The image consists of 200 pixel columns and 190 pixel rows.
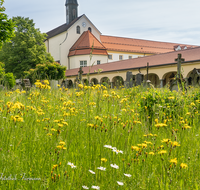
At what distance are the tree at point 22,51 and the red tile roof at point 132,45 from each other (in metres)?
16.2


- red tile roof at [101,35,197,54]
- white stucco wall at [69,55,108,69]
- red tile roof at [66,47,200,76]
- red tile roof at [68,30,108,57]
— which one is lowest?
red tile roof at [66,47,200,76]

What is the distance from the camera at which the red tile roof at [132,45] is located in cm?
4497

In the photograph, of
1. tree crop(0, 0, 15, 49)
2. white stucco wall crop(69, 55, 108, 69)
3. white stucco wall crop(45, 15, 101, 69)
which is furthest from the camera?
white stucco wall crop(45, 15, 101, 69)

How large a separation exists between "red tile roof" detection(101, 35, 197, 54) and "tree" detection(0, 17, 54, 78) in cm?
1618

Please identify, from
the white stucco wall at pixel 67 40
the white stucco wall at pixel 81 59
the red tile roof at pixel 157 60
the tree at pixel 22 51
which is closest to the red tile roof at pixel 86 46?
the white stucco wall at pixel 81 59

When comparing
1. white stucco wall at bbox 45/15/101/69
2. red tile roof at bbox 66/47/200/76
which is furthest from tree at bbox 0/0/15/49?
white stucco wall at bbox 45/15/101/69

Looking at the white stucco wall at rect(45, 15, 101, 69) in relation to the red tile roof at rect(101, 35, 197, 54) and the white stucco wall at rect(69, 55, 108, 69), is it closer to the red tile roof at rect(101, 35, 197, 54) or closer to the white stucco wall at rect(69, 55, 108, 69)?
the white stucco wall at rect(69, 55, 108, 69)

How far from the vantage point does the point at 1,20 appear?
519 inches

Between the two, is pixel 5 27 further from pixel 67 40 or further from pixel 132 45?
pixel 132 45

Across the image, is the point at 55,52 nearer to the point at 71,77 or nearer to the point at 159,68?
the point at 71,77

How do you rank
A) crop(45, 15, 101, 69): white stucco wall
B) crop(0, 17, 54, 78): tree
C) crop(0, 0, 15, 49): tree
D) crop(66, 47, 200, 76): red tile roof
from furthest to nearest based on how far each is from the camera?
crop(45, 15, 101, 69): white stucco wall < crop(0, 17, 54, 78): tree < crop(66, 47, 200, 76): red tile roof < crop(0, 0, 15, 49): tree

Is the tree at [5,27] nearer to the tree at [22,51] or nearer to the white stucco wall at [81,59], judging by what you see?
the tree at [22,51]

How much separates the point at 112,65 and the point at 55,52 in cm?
1870

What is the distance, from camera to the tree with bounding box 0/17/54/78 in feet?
102
